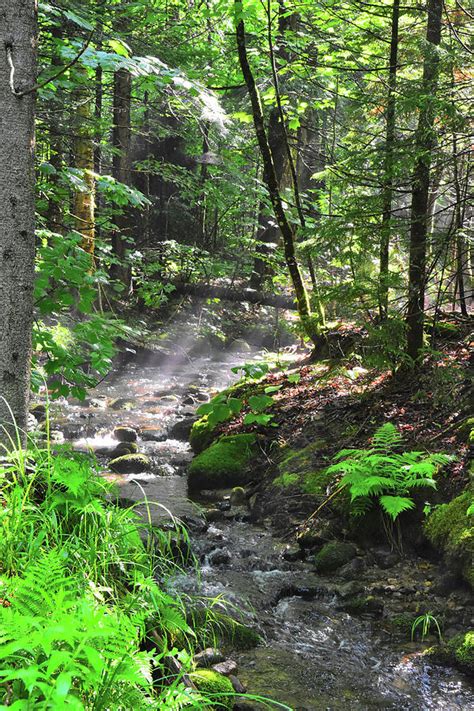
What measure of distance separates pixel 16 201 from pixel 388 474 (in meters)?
4.25

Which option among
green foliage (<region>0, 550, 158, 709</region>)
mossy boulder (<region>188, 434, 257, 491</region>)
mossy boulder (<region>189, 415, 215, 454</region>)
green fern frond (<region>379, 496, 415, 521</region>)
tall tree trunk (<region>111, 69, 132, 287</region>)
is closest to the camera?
green foliage (<region>0, 550, 158, 709</region>)

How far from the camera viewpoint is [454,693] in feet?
12.6

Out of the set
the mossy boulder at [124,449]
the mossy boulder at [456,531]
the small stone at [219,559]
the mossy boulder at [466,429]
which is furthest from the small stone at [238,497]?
the mossy boulder at [466,429]

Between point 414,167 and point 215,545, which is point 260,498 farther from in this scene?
point 414,167

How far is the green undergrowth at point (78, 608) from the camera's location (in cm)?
197

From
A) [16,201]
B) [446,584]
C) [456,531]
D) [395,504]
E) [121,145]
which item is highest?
[121,145]

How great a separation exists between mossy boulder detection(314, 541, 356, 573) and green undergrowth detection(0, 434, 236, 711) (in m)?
2.17

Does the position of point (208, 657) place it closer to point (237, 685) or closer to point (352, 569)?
point (237, 685)

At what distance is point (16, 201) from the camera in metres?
3.89

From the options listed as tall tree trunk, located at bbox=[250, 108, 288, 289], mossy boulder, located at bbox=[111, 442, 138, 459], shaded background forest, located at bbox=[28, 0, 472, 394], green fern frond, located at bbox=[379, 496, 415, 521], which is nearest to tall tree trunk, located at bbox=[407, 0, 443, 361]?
shaded background forest, located at bbox=[28, 0, 472, 394]

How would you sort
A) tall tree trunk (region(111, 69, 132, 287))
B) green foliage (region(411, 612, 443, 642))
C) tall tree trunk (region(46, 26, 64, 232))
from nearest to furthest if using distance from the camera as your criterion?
green foliage (region(411, 612, 443, 642))
tall tree trunk (region(46, 26, 64, 232))
tall tree trunk (region(111, 69, 132, 287))

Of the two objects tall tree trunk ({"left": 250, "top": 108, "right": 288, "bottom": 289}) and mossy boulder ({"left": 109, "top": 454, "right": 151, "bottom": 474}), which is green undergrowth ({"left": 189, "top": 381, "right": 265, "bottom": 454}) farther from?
tall tree trunk ({"left": 250, "top": 108, "right": 288, "bottom": 289})

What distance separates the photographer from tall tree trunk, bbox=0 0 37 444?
381 cm

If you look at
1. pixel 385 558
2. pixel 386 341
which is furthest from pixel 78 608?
pixel 386 341
